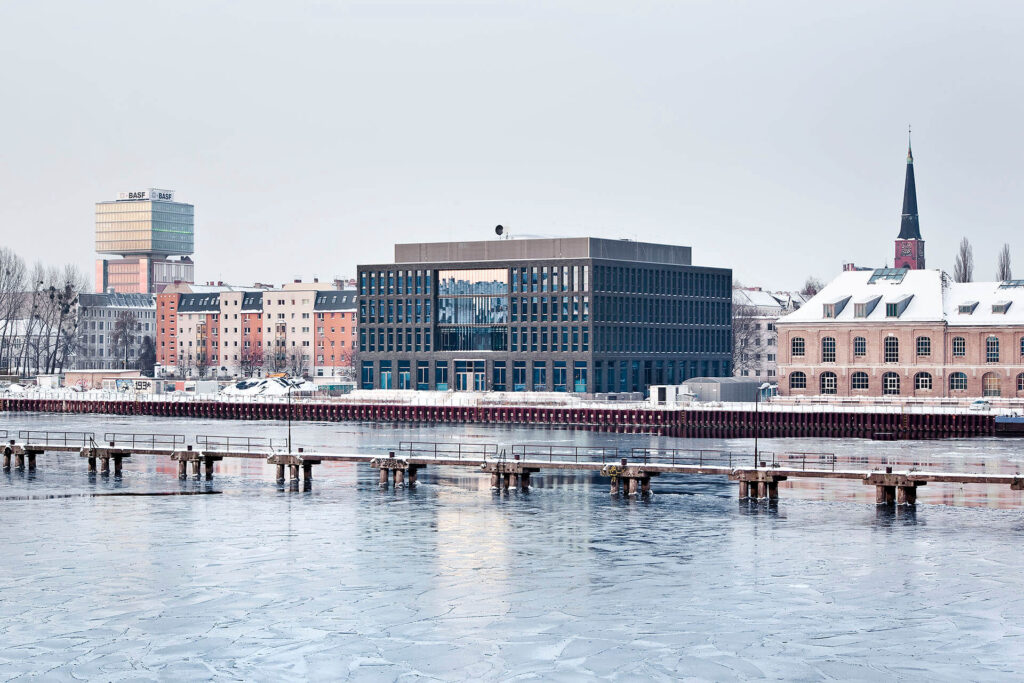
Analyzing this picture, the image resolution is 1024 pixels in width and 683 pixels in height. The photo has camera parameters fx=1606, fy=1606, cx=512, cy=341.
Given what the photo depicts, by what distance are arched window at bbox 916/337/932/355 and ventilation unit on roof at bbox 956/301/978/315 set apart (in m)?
4.54

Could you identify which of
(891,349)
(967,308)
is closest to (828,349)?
(891,349)

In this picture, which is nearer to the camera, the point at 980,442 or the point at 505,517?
the point at 505,517

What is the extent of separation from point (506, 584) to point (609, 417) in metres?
97.0

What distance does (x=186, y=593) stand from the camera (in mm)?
60531

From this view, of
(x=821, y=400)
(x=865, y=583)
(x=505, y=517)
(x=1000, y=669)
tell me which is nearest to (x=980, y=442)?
(x=821, y=400)

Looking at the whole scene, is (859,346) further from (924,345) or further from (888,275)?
(888,275)

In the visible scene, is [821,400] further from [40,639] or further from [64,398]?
[40,639]

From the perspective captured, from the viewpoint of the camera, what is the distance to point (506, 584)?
2457 inches

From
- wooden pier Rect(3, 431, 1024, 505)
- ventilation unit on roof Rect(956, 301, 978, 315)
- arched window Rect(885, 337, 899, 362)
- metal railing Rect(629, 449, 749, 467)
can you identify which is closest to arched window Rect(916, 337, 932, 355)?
arched window Rect(885, 337, 899, 362)

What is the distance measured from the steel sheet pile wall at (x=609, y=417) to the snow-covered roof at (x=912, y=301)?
13649 mm

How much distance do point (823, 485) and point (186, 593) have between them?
159 ft

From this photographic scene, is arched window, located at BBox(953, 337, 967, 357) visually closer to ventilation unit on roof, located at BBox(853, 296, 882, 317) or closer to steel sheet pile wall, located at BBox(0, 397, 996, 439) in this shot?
ventilation unit on roof, located at BBox(853, 296, 882, 317)

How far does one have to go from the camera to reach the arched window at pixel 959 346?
495 feet

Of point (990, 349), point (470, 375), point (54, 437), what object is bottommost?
point (54, 437)
